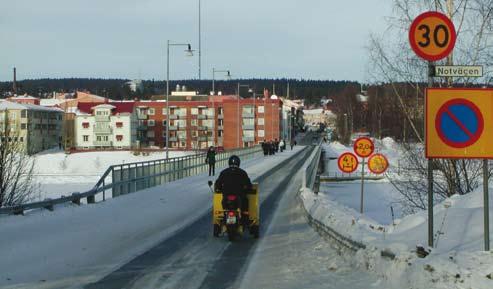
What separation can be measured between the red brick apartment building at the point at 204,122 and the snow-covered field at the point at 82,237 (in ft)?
342

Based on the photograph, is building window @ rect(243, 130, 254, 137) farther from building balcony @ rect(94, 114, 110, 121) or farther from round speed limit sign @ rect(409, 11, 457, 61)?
round speed limit sign @ rect(409, 11, 457, 61)

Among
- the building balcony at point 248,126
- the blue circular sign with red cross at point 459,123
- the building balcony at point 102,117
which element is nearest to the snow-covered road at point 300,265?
the blue circular sign with red cross at point 459,123

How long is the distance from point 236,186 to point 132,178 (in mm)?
11460

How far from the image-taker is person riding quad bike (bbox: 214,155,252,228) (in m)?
13.2

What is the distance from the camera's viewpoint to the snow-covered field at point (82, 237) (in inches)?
362

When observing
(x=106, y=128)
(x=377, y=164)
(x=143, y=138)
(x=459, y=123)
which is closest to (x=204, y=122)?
(x=143, y=138)

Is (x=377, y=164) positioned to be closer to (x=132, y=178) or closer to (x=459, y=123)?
(x=132, y=178)

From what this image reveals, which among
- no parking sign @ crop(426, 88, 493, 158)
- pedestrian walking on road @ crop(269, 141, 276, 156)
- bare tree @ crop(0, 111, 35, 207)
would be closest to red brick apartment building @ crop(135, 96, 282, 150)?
pedestrian walking on road @ crop(269, 141, 276, 156)

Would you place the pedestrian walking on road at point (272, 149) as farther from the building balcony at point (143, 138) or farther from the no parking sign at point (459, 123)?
the building balcony at point (143, 138)

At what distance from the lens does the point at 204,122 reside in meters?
133

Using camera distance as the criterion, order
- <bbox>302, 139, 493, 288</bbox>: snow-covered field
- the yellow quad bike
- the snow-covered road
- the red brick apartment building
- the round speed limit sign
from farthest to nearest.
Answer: the red brick apartment building < the yellow quad bike < the snow-covered road < the round speed limit sign < <bbox>302, 139, 493, 288</bbox>: snow-covered field

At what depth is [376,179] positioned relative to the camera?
49.6 meters

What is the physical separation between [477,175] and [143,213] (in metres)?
9.36

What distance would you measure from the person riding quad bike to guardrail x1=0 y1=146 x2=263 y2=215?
4.76 m
